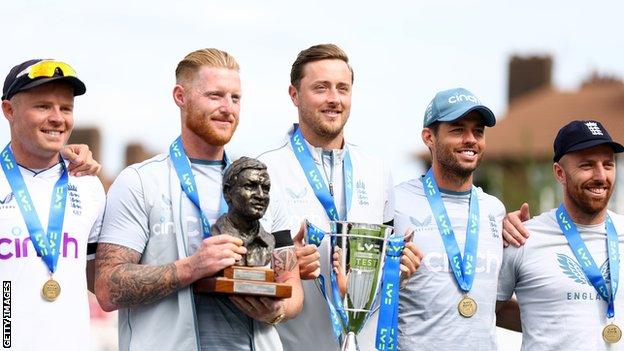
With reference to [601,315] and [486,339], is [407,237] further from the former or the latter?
[601,315]

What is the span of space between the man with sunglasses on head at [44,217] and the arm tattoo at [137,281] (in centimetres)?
25

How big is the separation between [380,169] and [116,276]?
6.37ft

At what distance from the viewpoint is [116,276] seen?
6.18 metres

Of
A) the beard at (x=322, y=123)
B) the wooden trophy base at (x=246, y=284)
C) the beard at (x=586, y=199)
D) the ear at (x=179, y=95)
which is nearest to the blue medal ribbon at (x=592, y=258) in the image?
the beard at (x=586, y=199)

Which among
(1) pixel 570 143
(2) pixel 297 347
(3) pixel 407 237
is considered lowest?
(2) pixel 297 347

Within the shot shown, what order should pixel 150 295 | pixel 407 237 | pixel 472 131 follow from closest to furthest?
pixel 150 295
pixel 407 237
pixel 472 131

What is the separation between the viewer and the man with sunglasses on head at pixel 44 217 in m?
6.25

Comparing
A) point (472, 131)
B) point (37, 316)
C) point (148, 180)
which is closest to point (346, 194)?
point (472, 131)

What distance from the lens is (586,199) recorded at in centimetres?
745

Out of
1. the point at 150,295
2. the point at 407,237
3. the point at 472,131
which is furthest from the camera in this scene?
the point at 472,131

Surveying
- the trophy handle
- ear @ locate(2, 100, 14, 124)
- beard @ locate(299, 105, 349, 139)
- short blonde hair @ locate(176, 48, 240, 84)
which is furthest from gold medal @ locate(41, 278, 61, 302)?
beard @ locate(299, 105, 349, 139)

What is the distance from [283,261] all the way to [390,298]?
0.71 m

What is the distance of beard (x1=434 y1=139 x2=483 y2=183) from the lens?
24.3 ft

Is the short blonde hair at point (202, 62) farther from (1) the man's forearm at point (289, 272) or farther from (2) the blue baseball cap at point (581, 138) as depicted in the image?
(2) the blue baseball cap at point (581, 138)
